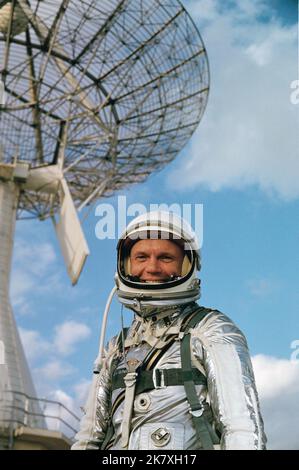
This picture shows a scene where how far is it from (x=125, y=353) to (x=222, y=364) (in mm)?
737

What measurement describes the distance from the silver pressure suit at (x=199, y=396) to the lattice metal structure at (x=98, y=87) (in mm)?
23503

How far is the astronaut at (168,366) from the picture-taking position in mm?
3369

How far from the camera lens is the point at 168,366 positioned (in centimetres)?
364

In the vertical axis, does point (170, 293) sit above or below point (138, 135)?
below

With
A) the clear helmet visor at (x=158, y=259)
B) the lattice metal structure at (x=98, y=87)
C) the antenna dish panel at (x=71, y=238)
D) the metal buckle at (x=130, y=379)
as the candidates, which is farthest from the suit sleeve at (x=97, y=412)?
the lattice metal structure at (x=98, y=87)

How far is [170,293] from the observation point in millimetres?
3812

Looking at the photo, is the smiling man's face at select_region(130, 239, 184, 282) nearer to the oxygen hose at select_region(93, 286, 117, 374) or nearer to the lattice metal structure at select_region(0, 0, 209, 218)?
the oxygen hose at select_region(93, 286, 117, 374)

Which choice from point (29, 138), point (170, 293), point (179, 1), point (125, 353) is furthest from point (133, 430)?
point (29, 138)

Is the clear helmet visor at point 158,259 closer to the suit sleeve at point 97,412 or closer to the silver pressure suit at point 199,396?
the silver pressure suit at point 199,396

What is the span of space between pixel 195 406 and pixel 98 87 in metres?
25.9

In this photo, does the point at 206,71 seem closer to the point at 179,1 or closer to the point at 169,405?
the point at 179,1

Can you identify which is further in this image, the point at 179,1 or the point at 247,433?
the point at 179,1
